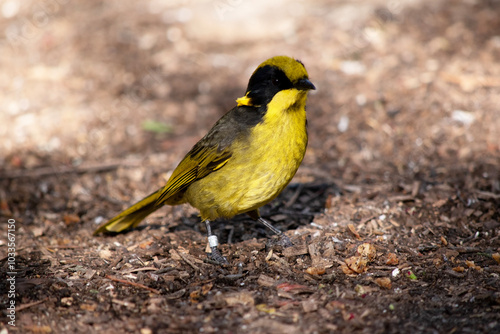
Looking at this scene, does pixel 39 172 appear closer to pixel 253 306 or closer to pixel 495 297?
pixel 253 306

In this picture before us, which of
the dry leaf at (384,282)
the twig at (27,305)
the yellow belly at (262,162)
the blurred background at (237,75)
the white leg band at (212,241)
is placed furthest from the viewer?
the blurred background at (237,75)

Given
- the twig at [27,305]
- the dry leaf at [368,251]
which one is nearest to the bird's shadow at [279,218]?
the dry leaf at [368,251]

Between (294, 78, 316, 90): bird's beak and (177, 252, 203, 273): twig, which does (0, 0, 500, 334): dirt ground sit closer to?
(177, 252, 203, 273): twig

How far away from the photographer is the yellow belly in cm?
423

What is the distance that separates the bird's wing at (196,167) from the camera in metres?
4.48

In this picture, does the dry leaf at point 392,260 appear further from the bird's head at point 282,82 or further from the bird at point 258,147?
the bird's head at point 282,82

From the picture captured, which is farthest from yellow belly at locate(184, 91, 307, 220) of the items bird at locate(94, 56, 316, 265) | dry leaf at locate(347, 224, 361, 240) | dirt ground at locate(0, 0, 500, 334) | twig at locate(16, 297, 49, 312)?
twig at locate(16, 297, 49, 312)

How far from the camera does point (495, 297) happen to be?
3.44 m

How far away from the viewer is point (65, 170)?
6582 mm

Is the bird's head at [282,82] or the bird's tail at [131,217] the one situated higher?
the bird's head at [282,82]

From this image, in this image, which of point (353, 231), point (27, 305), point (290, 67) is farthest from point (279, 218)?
point (27, 305)

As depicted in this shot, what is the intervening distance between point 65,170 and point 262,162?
3.45 metres

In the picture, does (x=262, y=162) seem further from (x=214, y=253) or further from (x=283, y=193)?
(x=283, y=193)

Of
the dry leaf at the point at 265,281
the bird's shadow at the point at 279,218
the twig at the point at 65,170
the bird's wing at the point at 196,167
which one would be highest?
the bird's wing at the point at 196,167
